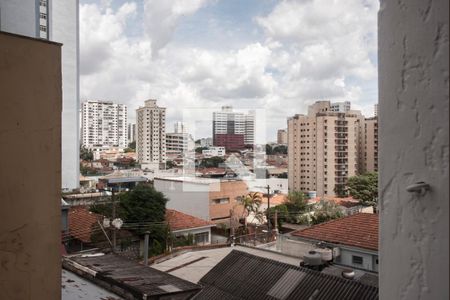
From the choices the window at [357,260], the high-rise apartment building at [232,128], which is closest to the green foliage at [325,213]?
the high-rise apartment building at [232,128]

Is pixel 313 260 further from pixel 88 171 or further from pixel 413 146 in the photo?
pixel 88 171

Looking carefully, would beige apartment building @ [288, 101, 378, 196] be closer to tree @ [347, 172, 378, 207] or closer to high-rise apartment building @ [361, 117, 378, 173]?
high-rise apartment building @ [361, 117, 378, 173]

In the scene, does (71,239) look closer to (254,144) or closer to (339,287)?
(339,287)

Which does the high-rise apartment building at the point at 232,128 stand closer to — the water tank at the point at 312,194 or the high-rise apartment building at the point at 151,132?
the water tank at the point at 312,194

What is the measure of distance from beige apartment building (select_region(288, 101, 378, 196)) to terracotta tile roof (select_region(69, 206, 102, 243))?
25.7 m

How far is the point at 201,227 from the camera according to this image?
16938 millimetres

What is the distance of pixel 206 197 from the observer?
2266 cm

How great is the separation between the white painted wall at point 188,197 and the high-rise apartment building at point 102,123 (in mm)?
43994

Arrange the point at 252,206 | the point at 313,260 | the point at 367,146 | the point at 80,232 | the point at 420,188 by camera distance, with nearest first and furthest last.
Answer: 1. the point at 420,188
2. the point at 313,260
3. the point at 80,232
4. the point at 252,206
5. the point at 367,146

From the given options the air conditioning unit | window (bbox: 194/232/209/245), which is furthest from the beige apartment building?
the air conditioning unit

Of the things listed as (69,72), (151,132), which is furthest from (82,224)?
(151,132)

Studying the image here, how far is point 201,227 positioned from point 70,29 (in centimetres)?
1749

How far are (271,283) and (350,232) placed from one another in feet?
16.7

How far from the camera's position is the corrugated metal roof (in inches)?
212
